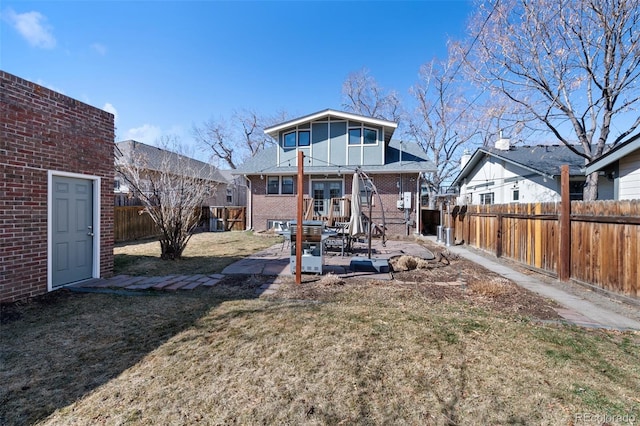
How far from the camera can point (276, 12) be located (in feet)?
34.3

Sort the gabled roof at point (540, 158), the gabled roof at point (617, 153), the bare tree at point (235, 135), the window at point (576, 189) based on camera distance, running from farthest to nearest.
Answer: the bare tree at point (235, 135)
the window at point (576, 189)
the gabled roof at point (540, 158)
the gabled roof at point (617, 153)

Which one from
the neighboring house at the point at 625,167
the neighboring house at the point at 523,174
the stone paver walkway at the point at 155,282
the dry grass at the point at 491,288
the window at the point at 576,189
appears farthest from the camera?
the window at the point at 576,189

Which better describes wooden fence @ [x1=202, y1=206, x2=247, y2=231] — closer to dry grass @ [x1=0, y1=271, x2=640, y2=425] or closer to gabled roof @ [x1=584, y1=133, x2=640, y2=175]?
dry grass @ [x1=0, y1=271, x2=640, y2=425]

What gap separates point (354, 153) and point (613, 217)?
458 inches

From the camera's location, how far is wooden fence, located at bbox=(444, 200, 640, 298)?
458cm

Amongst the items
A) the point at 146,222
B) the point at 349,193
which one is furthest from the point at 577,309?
the point at 146,222

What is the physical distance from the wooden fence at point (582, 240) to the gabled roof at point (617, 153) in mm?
1810

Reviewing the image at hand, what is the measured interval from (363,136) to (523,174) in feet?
25.5

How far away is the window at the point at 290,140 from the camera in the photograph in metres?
16.4

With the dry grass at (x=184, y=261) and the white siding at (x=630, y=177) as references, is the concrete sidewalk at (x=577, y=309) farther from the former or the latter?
the dry grass at (x=184, y=261)

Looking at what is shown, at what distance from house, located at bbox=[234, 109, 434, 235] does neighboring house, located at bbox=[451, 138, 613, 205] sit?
11.6 feet

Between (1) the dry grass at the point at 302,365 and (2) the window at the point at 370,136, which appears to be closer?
(1) the dry grass at the point at 302,365

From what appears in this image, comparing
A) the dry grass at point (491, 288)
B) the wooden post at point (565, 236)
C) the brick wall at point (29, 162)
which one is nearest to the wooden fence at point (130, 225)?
the brick wall at point (29, 162)

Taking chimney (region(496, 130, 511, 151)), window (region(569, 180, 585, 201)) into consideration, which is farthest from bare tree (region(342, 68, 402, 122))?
window (region(569, 180, 585, 201))
